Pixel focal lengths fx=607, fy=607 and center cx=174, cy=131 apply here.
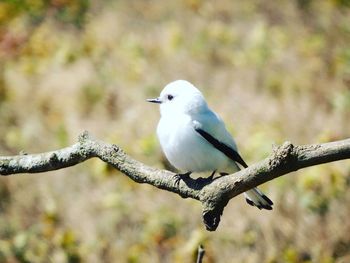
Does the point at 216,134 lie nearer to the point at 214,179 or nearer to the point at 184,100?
the point at 184,100

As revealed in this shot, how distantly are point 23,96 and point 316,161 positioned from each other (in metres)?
6.56

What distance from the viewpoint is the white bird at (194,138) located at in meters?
2.77

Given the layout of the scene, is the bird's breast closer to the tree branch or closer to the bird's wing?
the bird's wing

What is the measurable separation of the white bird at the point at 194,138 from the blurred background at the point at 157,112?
1244 mm

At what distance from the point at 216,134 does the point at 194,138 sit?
0.12 m

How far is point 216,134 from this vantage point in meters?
2.88

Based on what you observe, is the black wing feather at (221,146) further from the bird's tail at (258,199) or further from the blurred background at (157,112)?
the blurred background at (157,112)

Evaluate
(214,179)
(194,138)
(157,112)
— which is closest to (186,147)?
(194,138)

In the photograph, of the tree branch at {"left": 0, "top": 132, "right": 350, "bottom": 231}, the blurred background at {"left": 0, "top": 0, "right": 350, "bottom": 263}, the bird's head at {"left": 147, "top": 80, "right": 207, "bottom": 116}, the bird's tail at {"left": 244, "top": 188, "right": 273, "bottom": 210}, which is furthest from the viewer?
the blurred background at {"left": 0, "top": 0, "right": 350, "bottom": 263}

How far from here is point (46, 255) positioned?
4.61m

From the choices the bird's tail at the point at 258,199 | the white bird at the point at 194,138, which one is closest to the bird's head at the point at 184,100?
the white bird at the point at 194,138

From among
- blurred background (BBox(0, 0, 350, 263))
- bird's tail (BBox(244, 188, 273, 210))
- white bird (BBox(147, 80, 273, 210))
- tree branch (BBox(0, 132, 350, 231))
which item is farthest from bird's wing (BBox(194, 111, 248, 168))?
blurred background (BBox(0, 0, 350, 263))

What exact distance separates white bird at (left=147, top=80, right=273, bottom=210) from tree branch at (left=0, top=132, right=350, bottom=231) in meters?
0.47

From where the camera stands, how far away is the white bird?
9.09 feet
